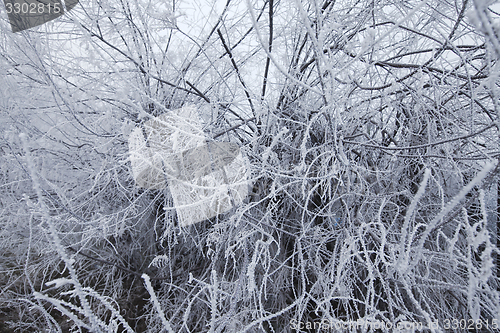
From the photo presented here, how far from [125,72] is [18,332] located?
217 centimetres

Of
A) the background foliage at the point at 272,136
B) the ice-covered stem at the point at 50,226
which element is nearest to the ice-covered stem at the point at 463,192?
the background foliage at the point at 272,136

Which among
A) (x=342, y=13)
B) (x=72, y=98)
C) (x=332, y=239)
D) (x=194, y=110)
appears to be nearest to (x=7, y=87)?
(x=72, y=98)

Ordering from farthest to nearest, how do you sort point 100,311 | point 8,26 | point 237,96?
1. point 100,311
2. point 237,96
3. point 8,26

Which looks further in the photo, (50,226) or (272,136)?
(272,136)

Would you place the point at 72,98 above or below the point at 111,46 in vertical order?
below

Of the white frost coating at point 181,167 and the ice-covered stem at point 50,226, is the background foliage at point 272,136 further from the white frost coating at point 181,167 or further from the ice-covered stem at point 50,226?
the ice-covered stem at point 50,226

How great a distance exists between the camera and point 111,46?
167 centimetres

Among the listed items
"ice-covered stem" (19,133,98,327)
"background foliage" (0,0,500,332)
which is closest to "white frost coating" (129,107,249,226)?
"background foliage" (0,0,500,332)

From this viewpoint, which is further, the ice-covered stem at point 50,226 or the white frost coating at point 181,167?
the white frost coating at point 181,167

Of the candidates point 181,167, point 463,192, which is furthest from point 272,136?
point 463,192

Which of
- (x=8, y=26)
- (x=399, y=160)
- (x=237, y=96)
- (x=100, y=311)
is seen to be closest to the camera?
(x=8, y=26)

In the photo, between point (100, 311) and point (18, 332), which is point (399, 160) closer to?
point (100, 311)

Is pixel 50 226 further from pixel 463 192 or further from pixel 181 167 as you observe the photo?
pixel 463 192

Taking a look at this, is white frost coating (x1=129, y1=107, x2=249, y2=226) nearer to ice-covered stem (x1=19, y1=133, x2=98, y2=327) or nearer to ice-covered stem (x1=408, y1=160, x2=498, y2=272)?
ice-covered stem (x1=19, y1=133, x2=98, y2=327)
